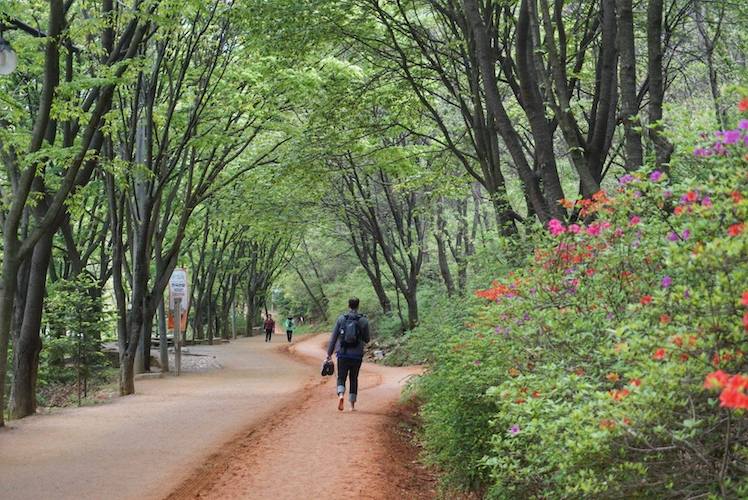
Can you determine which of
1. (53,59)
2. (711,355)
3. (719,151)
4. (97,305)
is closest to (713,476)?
(711,355)

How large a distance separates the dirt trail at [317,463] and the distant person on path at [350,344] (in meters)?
0.48

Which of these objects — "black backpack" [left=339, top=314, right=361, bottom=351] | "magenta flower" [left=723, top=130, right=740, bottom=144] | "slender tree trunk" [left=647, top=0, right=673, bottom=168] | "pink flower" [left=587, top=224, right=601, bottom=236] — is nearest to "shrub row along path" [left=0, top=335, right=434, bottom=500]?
"black backpack" [left=339, top=314, right=361, bottom=351]

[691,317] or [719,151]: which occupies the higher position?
[719,151]

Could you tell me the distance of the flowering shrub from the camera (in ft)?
10.8

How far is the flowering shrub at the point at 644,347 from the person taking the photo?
330 cm

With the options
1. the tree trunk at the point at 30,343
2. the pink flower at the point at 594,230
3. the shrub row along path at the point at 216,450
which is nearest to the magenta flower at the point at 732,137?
the pink flower at the point at 594,230

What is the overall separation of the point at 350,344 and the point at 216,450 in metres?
3.46

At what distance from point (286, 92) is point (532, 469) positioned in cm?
1502

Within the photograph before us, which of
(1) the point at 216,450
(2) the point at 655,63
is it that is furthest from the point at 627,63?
(1) the point at 216,450

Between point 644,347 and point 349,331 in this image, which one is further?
point 349,331

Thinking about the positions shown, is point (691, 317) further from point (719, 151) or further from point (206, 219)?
point (206, 219)

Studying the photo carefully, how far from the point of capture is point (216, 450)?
9.30m

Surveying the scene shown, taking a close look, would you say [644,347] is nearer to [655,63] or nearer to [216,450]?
[655,63]

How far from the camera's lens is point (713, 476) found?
3588 mm
